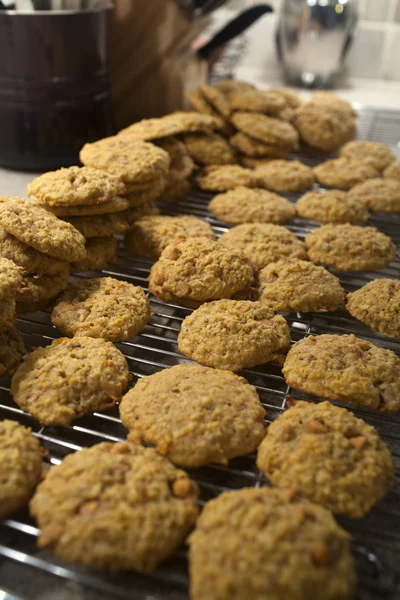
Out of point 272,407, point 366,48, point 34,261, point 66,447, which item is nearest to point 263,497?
point 272,407

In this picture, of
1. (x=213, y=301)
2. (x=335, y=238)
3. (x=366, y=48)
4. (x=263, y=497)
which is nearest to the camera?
(x=263, y=497)

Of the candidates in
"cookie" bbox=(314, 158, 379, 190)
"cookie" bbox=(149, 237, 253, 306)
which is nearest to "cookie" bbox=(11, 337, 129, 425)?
"cookie" bbox=(149, 237, 253, 306)

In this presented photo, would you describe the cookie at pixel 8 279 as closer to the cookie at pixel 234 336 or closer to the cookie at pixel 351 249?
the cookie at pixel 234 336

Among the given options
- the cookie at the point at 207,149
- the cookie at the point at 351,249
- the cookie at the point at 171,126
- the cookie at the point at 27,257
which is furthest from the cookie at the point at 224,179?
the cookie at the point at 27,257

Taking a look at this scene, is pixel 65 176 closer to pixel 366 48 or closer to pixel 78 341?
pixel 78 341

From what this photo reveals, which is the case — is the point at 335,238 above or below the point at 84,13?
below

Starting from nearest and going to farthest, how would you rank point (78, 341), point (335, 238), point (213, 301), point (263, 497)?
point (263, 497), point (78, 341), point (213, 301), point (335, 238)

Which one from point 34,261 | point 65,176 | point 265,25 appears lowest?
point 34,261

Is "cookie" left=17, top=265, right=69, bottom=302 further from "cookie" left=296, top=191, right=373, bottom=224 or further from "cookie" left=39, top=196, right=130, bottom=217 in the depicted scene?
"cookie" left=296, top=191, right=373, bottom=224
